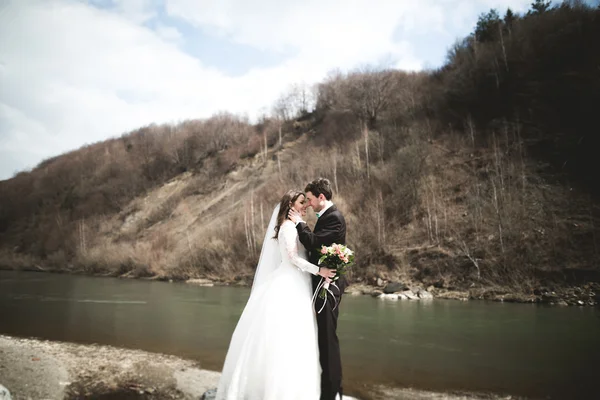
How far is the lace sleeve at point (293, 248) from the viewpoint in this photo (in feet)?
16.0

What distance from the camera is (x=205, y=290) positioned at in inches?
1016

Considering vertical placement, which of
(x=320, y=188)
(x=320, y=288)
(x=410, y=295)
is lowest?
(x=410, y=295)

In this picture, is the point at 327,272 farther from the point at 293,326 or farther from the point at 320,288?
the point at 293,326

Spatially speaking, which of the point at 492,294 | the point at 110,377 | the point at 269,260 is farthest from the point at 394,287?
the point at 269,260

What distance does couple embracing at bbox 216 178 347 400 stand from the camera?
468 centimetres

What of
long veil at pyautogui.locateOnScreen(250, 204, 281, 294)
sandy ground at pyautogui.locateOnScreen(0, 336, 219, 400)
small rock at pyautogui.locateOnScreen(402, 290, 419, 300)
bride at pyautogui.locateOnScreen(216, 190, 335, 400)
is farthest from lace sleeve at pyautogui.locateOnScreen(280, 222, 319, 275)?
small rock at pyautogui.locateOnScreen(402, 290, 419, 300)

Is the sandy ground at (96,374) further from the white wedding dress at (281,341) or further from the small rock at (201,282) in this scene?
the small rock at (201,282)

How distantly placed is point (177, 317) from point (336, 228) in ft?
41.0

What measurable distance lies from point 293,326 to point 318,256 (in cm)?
88

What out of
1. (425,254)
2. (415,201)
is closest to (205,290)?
(425,254)

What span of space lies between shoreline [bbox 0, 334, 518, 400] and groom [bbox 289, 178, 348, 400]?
4.36ft

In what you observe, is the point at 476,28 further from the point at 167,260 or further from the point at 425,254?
the point at 167,260

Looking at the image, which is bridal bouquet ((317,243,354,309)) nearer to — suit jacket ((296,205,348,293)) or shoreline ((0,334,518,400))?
suit jacket ((296,205,348,293))

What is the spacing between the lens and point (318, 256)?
504 cm
